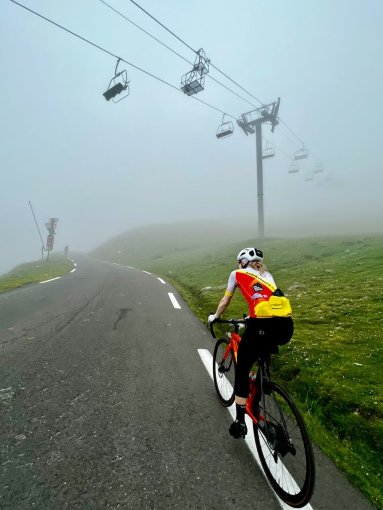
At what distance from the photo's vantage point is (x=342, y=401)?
181 inches

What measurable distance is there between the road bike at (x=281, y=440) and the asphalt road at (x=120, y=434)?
0.18m

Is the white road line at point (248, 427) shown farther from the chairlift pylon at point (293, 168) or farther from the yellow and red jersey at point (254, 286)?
the chairlift pylon at point (293, 168)

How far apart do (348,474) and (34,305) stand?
1240 centimetres

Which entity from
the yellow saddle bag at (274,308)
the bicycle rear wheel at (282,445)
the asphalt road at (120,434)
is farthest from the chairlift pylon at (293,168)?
the bicycle rear wheel at (282,445)

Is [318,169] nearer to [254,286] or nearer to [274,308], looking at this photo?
[254,286]

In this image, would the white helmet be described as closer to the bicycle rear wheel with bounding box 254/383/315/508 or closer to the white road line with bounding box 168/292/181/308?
the bicycle rear wheel with bounding box 254/383/315/508

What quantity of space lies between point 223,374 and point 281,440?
2.06 metres

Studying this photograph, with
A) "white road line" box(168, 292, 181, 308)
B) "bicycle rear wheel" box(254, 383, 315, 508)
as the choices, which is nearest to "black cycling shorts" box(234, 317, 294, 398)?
"bicycle rear wheel" box(254, 383, 315, 508)

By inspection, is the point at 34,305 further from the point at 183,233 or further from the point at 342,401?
the point at 183,233

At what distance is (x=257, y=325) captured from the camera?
3660mm

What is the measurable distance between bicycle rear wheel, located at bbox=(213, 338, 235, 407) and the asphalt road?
0.61 feet

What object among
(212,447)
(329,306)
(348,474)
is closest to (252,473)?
(212,447)

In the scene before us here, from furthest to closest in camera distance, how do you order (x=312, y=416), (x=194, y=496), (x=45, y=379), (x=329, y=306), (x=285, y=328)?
(x=329, y=306), (x=45, y=379), (x=312, y=416), (x=285, y=328), (x=194, y=496)

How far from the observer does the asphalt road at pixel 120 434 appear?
9.82 ft
